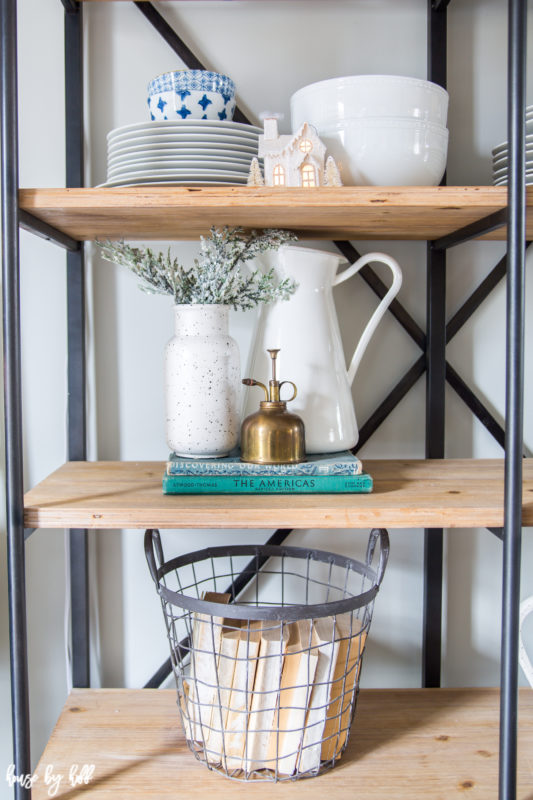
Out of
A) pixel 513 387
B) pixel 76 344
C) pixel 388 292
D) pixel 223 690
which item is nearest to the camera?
pixel 513 387

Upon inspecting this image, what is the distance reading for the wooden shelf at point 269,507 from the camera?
879mm

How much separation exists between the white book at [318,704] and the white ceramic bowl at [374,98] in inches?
29.9

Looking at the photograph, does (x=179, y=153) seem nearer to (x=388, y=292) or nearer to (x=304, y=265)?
(x=304, y=265)

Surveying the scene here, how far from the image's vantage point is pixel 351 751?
1045 mm

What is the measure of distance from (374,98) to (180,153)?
29 cm

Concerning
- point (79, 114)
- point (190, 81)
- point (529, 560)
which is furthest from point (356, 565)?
point (79, 114)

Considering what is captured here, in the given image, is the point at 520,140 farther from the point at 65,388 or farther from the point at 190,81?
the point at 65,388

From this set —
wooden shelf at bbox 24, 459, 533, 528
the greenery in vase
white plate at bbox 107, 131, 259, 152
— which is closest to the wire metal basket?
wooden shelf at bbox 24, 459, 533, 528

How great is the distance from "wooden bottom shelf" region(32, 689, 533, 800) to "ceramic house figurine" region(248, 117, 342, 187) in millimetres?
865

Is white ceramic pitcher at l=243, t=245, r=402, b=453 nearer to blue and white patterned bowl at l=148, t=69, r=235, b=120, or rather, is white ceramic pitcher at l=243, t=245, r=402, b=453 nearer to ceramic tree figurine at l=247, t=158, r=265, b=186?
ceramic tree figurine at l=247, t=158, r=265, b=186

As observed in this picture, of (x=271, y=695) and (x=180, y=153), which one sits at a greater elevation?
(x=180, y=153)

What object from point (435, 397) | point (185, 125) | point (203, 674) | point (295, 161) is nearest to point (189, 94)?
point (185, 125)

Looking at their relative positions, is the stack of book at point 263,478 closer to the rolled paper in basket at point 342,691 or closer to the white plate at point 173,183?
the rolled paper in basket at point 342,691

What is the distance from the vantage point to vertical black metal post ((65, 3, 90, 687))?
3.95 ft
